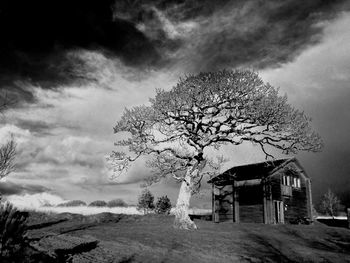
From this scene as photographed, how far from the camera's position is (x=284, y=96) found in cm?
2459

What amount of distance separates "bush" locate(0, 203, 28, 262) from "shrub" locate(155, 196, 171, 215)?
42170 millimetres

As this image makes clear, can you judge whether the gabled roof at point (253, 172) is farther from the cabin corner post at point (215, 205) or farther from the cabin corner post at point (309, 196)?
the cabin corner post at point (309, 196)

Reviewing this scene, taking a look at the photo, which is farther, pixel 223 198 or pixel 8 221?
pixel 223 198

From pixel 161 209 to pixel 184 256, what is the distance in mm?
38005

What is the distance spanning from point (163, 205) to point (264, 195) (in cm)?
1915

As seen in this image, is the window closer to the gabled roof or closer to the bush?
the gabled roof

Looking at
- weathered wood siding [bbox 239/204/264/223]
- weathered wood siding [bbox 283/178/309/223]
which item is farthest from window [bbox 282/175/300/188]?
weathered wood siding [bbox 239/204/264/223]

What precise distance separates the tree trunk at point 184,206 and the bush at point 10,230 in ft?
56.2

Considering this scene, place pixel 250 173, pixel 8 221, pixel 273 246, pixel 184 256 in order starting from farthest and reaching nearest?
1. pixel 250 173
2. pixel 273 246
3. pixel 184 256
4. pixel 8 221

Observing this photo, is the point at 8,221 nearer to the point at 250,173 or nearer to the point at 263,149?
the point at 263,149

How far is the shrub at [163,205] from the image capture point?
4972cm

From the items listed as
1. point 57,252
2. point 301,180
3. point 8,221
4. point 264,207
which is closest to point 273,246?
point 57,252

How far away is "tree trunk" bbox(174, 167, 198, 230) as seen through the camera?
965 inches

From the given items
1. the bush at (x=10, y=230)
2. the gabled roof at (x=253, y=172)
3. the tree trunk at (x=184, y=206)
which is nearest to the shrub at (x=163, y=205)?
the gabled roof at (x=253, y=172)
